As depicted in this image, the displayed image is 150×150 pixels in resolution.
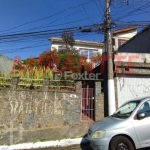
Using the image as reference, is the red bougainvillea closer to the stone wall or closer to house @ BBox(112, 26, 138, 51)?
the stone wall

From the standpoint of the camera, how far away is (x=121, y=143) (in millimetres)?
4844

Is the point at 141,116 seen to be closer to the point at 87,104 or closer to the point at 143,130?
the point at 143,130

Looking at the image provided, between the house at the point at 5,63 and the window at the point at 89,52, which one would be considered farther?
the window at the point at 89,52

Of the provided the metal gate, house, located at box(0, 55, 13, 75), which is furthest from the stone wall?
house, located at box(0, 55, 13, 75)

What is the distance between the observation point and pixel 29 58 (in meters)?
17.2

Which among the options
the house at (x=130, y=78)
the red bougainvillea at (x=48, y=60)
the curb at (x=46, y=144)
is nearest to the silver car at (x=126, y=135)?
the curb at (x=46, y=144)

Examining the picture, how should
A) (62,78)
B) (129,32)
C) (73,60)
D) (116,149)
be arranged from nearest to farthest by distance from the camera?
(116,149) < (62,78) < (73,60) < (129,32)

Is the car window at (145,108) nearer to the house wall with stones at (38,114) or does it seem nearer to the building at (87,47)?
the house wall with stones at (38,114)

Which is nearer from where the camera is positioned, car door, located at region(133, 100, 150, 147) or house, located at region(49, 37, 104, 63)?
car door, located at region(133, 100, 150, 147)

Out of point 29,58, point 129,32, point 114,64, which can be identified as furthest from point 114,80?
point 129,32

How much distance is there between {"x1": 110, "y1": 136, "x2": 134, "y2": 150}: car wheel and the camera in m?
4.80

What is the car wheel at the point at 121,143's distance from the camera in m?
4.80

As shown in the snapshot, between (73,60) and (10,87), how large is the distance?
908cm

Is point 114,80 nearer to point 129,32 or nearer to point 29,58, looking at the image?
point 29,58
